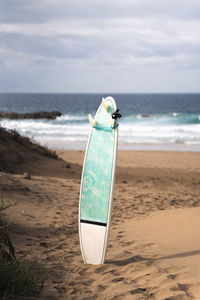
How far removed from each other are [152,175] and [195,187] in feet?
6.15

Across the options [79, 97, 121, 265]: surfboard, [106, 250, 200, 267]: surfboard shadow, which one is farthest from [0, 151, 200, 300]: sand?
[79, 97, 121, 265]: surfboard

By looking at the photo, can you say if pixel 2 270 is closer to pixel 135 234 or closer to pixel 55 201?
pixel 135 234

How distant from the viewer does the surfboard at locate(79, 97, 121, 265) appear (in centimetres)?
457

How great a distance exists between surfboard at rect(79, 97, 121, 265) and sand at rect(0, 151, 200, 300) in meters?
0.24

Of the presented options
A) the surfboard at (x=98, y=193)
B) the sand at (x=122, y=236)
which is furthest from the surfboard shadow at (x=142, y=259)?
the surfboard at (x=98, y=193)

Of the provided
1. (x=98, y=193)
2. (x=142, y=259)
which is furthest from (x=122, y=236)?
(x=98, y=193)

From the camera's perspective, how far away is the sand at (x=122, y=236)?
3.80 metres

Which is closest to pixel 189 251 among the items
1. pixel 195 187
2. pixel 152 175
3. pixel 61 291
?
pixel 61 291

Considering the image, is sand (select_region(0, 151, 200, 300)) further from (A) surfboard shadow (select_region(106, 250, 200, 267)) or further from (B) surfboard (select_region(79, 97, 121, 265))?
(B) surfboard (select_region(79, 97, 121, 265))

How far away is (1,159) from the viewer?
1087cm

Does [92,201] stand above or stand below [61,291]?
above

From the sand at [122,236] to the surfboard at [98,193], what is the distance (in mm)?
240

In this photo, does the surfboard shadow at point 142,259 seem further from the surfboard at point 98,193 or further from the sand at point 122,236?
the surfboard at point 98,193

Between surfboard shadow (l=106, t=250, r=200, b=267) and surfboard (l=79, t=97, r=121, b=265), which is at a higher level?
surfboard (l=79, t=97, r=121, b=265)
